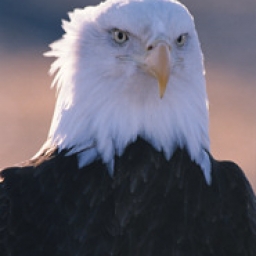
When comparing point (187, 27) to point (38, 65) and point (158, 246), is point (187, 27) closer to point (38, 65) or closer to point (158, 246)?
point (158, 246)

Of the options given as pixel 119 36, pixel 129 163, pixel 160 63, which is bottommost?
pixel 129 163

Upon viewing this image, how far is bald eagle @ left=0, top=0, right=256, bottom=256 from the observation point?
6.82 m

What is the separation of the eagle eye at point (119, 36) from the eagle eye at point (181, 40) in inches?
10.0

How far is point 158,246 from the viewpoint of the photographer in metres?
6.82

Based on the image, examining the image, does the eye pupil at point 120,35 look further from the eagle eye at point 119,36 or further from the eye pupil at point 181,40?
the eye pupil at point 181,40


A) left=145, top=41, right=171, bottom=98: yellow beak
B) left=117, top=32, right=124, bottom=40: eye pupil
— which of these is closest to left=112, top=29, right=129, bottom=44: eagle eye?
left=117, top=32, right=124, bottom=40: eye pupil

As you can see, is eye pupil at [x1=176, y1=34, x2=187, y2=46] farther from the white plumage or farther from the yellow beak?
the yellow beak

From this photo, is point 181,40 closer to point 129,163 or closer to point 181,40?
point 181,40

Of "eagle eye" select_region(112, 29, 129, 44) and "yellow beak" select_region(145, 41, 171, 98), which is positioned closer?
"yellow beak" select_region(145, 41, 171, 98)

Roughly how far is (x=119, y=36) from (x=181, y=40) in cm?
31

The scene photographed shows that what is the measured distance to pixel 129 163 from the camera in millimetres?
7027

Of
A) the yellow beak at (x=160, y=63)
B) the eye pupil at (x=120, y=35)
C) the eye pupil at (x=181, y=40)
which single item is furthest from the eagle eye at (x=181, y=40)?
the eye pupil at (x=120, y=35)

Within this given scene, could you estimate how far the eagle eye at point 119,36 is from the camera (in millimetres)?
7027

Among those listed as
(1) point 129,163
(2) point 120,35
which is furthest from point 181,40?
(1) point 129,163
